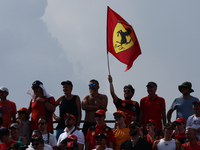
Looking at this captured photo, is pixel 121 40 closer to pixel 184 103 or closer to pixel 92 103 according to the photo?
pixel 92 103

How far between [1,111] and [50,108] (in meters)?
1.37

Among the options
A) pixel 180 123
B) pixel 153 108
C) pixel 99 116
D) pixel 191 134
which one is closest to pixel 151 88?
pixel 153 108

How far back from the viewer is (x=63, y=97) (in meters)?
9.87

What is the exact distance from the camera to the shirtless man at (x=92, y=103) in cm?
962

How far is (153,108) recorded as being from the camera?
969 centimetres

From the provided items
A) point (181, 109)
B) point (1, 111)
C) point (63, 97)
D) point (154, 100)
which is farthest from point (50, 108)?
point (181, 109)

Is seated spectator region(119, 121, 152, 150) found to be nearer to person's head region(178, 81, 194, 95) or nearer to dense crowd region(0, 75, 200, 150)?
dense crowd region(0, 75, 200, 150)

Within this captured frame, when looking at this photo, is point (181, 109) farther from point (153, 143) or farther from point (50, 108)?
point (50, 108)

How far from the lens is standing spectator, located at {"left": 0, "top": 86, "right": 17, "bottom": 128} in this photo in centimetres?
961

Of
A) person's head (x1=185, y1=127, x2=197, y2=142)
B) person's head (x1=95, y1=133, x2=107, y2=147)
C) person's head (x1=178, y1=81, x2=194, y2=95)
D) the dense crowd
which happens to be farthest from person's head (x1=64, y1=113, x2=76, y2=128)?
person's head (x1=178, y1=81, x2=194, y2=95)

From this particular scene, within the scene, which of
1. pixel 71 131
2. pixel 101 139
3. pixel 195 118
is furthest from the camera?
pixel 195 118

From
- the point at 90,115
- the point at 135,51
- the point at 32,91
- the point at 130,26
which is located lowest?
the point at 90,115

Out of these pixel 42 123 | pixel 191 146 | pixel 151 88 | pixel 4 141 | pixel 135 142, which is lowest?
pixel 191 146

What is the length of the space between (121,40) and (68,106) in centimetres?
278
